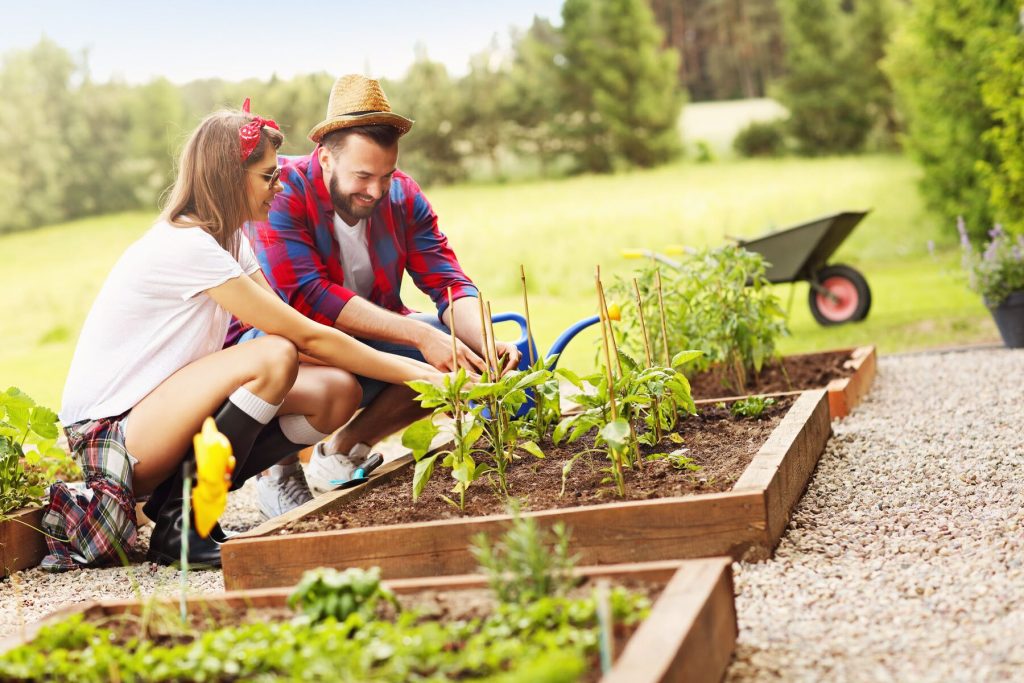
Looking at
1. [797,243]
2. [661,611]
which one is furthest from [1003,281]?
[661,611]

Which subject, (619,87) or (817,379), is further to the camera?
(619,87)

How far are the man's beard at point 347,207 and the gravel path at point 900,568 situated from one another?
1.43m

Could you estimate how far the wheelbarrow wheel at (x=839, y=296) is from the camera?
5910 millimetres

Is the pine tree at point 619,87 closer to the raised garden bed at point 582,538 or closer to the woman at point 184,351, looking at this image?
the woman at point 184,351

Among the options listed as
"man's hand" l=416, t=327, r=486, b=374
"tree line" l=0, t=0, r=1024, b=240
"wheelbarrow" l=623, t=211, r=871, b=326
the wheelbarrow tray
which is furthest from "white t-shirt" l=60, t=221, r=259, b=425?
"tree line" l=0, t=0, r=1024, b=240

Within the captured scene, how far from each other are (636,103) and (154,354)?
40.0 ft

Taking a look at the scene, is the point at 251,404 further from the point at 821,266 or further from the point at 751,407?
the point at 821,266

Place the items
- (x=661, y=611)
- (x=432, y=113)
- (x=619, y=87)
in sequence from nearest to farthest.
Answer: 1. (x=661, y=611)
2. (x=432, y=113)
3. (x=619, y=87)

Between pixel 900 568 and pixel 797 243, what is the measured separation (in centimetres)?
390

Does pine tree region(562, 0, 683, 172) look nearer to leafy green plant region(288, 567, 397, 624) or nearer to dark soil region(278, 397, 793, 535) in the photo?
dark soil region(278, 397, 793, 535)

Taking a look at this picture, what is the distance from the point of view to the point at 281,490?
8.84ft

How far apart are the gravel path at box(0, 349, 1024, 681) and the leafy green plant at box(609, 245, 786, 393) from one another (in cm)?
45

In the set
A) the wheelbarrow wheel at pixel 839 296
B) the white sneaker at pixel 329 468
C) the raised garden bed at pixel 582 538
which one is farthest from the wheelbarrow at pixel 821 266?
the raised garden bed at pixel 582 538

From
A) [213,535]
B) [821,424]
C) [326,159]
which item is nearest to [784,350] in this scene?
[821,424]
